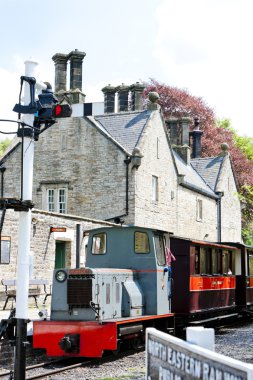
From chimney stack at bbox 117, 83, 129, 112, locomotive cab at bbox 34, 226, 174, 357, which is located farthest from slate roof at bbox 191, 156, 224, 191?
locomotive cab at bbox 34, 226, 174, 357

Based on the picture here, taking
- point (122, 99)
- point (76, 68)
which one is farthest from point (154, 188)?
point (76, 68)

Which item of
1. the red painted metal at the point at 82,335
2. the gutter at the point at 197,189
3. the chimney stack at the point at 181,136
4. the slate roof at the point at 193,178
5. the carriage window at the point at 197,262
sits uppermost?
the chimney stack at the point at 181,136

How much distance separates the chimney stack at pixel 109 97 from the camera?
118ft

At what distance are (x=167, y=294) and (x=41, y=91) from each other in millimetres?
6892

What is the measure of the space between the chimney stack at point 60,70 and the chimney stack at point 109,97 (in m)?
3.29

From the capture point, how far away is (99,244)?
46.8 ft

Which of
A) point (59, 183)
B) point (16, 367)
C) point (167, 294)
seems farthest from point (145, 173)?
point (16, 367)

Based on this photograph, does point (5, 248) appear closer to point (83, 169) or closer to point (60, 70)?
point (83, 169)

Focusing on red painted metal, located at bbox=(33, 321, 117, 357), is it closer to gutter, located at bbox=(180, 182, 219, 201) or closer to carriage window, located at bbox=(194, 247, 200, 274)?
carriage window, located at bbox=(194, 247, 200, 274)

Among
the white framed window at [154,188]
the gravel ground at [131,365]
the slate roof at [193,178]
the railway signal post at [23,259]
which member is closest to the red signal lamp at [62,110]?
the railway signal post at [23,259]

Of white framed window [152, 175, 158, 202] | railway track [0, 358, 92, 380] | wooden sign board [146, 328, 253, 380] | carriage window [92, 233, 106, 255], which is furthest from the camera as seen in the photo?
white framed window [152, 175, 158, 202]

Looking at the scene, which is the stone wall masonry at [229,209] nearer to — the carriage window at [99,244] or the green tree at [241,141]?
the green tree at [241,141]

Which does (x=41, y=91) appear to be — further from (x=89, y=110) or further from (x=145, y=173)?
(x=145, y=173)

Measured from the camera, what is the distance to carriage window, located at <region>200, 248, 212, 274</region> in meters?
16.4
